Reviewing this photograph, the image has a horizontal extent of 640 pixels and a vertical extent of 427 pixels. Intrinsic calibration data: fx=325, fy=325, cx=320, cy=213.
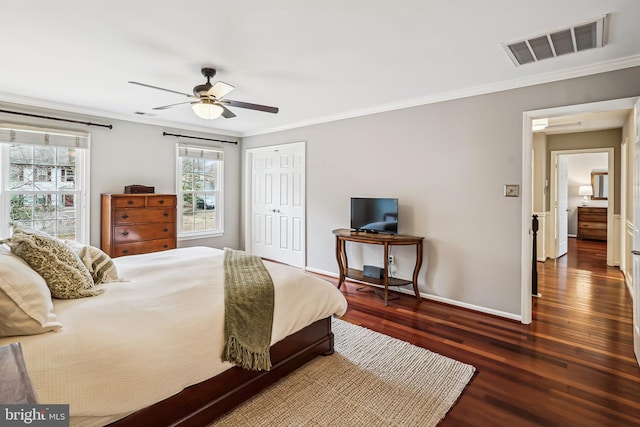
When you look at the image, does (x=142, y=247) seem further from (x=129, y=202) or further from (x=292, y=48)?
(x=292, y=48)

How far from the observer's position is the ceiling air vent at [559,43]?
87.0 inches

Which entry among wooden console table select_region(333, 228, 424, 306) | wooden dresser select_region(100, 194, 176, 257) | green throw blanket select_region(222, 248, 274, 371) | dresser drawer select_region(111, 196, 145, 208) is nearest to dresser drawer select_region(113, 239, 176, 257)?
wooden dresser select_region(100, 194, 176, 257)

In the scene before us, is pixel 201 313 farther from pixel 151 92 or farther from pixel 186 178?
pixel 186 178

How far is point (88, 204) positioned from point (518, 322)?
5325 millimetres

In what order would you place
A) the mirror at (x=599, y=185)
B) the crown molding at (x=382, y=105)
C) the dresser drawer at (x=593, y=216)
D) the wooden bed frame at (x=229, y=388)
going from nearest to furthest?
the wooden bed frame at (x=229, y=388) < the crown molding at (x=382, y=105) < the dresser drawer at (x=593, y=216) < the mirror at (x=599, y=185)

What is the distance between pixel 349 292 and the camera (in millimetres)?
4215

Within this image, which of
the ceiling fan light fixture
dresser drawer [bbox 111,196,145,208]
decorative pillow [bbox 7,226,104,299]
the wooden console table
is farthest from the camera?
dresser drawer [bbox 111,196,145,208]

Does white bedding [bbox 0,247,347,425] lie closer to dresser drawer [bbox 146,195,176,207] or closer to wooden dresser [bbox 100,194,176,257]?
wooden dresser [bbox 100,194,176,257]

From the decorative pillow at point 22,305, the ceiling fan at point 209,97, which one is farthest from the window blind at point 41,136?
the decorative pillow at point 22,305

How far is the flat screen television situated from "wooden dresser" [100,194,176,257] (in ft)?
8.60

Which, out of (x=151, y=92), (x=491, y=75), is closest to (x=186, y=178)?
(x=151, y=92)

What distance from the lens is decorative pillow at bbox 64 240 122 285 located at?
2.14 meters

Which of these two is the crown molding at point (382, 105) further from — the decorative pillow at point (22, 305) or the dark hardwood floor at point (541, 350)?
the decorative pillow at point (22, 305)

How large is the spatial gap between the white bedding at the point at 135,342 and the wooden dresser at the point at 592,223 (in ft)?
29.9
